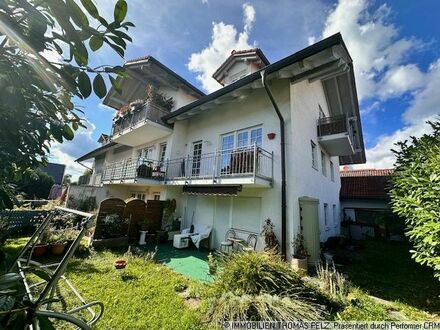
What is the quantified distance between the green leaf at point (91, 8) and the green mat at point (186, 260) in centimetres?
635

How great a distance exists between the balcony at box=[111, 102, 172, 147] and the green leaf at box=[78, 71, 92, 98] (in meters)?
12.1

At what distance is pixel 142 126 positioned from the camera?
12945mm

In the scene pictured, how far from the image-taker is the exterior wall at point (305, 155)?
8.35 meters

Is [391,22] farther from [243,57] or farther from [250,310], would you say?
[250,310]

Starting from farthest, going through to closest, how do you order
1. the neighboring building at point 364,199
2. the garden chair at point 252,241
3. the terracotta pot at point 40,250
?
the neighboring building at point 364,199 < the garden chair at point 252,241 < the terracotta pot at point 40,250

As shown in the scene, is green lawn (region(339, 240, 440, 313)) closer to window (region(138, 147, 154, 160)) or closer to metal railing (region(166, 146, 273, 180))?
metal railing (region(166, 146, 273, 180))

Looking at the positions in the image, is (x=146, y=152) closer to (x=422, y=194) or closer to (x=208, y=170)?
(x=208, y=170)

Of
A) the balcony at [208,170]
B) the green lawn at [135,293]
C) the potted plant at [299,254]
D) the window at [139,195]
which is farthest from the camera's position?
the window at [139,195]

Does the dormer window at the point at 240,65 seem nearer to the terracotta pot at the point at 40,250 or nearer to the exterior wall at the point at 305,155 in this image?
the exterior wall at the point at 305,155

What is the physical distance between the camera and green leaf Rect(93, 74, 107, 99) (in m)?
1.26

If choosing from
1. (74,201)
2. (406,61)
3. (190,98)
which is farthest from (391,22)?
Result: (74,201)

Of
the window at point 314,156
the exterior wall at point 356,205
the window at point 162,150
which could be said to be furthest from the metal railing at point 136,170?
the exterior wall at point 356,205

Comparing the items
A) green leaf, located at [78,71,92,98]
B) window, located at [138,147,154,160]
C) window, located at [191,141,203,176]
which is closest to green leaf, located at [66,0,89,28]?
green leaf, located at [78,71,92,98]

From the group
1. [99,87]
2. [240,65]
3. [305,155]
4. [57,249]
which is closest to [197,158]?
[305,155]
